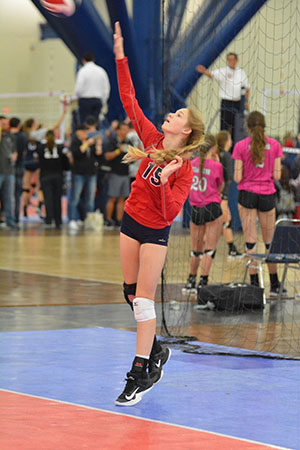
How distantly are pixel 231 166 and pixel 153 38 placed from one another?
27.2 ft

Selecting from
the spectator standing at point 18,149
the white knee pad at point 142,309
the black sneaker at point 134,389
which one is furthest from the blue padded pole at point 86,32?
the black sneaker at point 134,389

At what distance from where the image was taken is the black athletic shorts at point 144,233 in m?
6.33

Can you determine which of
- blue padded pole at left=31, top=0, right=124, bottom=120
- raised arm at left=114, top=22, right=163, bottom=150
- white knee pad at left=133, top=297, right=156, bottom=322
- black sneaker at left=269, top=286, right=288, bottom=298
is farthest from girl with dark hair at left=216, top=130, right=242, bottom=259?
blue padded pole at left=31, top=0, right=124, bottom=120

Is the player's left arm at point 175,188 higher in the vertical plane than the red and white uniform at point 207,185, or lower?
higher

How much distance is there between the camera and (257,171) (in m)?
11.8

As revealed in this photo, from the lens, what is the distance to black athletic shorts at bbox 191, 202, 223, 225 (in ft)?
38.3

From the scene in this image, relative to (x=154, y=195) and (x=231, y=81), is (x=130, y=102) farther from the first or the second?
(x=231, y=81)

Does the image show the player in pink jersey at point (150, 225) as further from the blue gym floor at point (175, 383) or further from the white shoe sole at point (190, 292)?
the white shoe sole at point (190, 292)

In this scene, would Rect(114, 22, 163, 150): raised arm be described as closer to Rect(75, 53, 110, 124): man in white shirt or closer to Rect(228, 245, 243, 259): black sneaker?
Rect(228, 245, 243, 259): black sneaker

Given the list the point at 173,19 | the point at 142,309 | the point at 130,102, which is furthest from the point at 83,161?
the point at 142,309

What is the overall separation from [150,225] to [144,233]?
68 mm

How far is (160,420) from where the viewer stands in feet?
18.6

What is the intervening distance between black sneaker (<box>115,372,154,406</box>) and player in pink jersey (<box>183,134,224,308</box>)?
5.42 meters

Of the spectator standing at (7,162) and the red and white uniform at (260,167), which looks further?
the spectator standing at (7,162)
